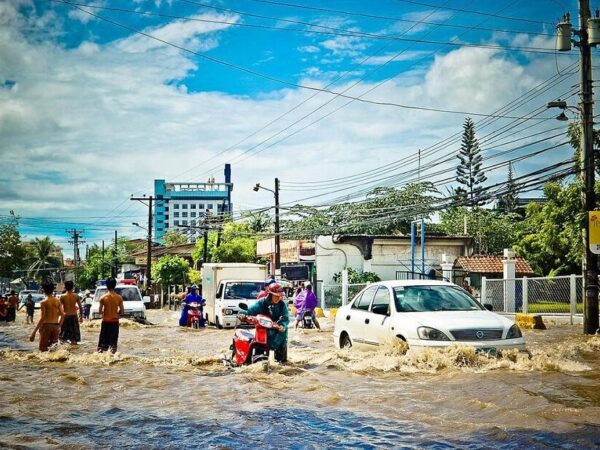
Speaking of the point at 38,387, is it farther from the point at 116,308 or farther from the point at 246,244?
the point at 246,244

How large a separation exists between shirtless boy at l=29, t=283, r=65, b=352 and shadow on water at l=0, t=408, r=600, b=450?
608cm

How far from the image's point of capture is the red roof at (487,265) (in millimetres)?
39125

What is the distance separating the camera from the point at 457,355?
10.7 metres

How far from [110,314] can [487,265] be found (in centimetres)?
2909

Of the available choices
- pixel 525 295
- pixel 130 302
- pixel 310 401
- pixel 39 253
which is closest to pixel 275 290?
pixel 310 401

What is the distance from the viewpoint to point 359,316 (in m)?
13.1

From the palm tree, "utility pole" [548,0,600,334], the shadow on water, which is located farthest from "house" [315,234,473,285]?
the palm tree

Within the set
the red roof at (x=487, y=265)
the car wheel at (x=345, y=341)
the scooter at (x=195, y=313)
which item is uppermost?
the red roof at (x=487, y=265)

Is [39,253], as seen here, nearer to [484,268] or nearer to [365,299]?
[484,268]

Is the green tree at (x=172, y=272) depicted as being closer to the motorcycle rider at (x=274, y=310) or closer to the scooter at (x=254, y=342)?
the scooter at (x=254, y=342)

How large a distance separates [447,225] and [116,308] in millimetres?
60307

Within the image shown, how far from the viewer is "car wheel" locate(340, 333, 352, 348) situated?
44.4 feet

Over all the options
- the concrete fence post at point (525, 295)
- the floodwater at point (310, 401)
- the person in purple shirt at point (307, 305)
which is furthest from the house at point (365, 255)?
the floodwater at point (310, 401)

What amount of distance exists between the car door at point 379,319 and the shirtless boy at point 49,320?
662 cm
